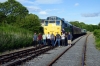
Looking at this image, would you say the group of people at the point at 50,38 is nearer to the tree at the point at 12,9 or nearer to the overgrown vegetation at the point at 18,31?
the overgrown vegetation at the point at 18,31

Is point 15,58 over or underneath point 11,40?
underneath

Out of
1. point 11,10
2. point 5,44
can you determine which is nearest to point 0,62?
point 5,44

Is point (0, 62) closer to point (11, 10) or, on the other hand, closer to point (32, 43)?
point (32, 43)

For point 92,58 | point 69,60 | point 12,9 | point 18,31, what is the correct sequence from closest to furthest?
point 69,60, point 92,58, point 18,31, point 12,9

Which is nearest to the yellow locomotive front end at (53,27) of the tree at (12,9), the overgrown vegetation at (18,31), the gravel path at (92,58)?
the overgrown vegetation at (18,31)

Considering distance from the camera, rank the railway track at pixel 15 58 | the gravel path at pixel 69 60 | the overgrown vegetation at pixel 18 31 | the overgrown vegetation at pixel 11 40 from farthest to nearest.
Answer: the overgrown vegetation at pixel 18 31
the overgrown vegetation at pixel 11 40
the gravel path at pixel 69 60
the railway track at pixel 15 58

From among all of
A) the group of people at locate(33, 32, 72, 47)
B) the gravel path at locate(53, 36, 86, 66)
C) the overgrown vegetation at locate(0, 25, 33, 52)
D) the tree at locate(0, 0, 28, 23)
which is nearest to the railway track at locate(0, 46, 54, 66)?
the gravel path at locate(53, 36, 86, 66)

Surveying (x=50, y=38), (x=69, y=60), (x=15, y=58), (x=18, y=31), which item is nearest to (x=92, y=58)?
(x=69, y=60)

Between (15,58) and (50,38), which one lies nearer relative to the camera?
(15,58)

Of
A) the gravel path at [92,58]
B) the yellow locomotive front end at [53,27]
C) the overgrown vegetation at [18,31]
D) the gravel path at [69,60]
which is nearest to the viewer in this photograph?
the gravel path at [69,60]

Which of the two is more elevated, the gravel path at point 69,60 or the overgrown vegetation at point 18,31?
the overgrown vegetation at point 18,31

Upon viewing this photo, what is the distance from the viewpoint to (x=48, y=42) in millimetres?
28203

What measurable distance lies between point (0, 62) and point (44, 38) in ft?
49.5

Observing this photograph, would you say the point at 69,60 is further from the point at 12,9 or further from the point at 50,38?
the point at 12,9
